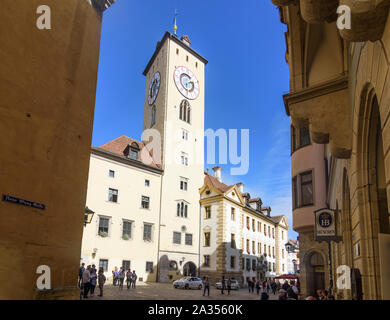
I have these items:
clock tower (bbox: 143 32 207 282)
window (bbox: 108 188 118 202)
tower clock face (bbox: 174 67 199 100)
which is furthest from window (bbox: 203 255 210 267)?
tower clock face (bbox: 174 67 199 100)

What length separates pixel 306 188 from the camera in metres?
20.3

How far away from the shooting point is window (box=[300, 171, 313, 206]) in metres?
20.0

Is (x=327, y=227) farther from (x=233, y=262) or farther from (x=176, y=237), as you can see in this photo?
(x=233, y=262)

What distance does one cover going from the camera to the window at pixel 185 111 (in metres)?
47.8

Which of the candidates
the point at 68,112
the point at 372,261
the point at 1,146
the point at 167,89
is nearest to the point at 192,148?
the point at 167,89

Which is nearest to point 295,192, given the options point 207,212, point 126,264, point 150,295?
point 150,295

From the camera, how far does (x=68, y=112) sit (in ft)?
46.6

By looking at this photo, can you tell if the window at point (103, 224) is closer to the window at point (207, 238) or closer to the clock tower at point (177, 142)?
the clock tower at point (177, 142)

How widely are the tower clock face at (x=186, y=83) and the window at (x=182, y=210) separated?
1557cm

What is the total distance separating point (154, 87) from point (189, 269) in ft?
86.0

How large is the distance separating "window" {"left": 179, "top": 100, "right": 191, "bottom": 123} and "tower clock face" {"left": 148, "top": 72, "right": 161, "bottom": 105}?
4.22 meters
